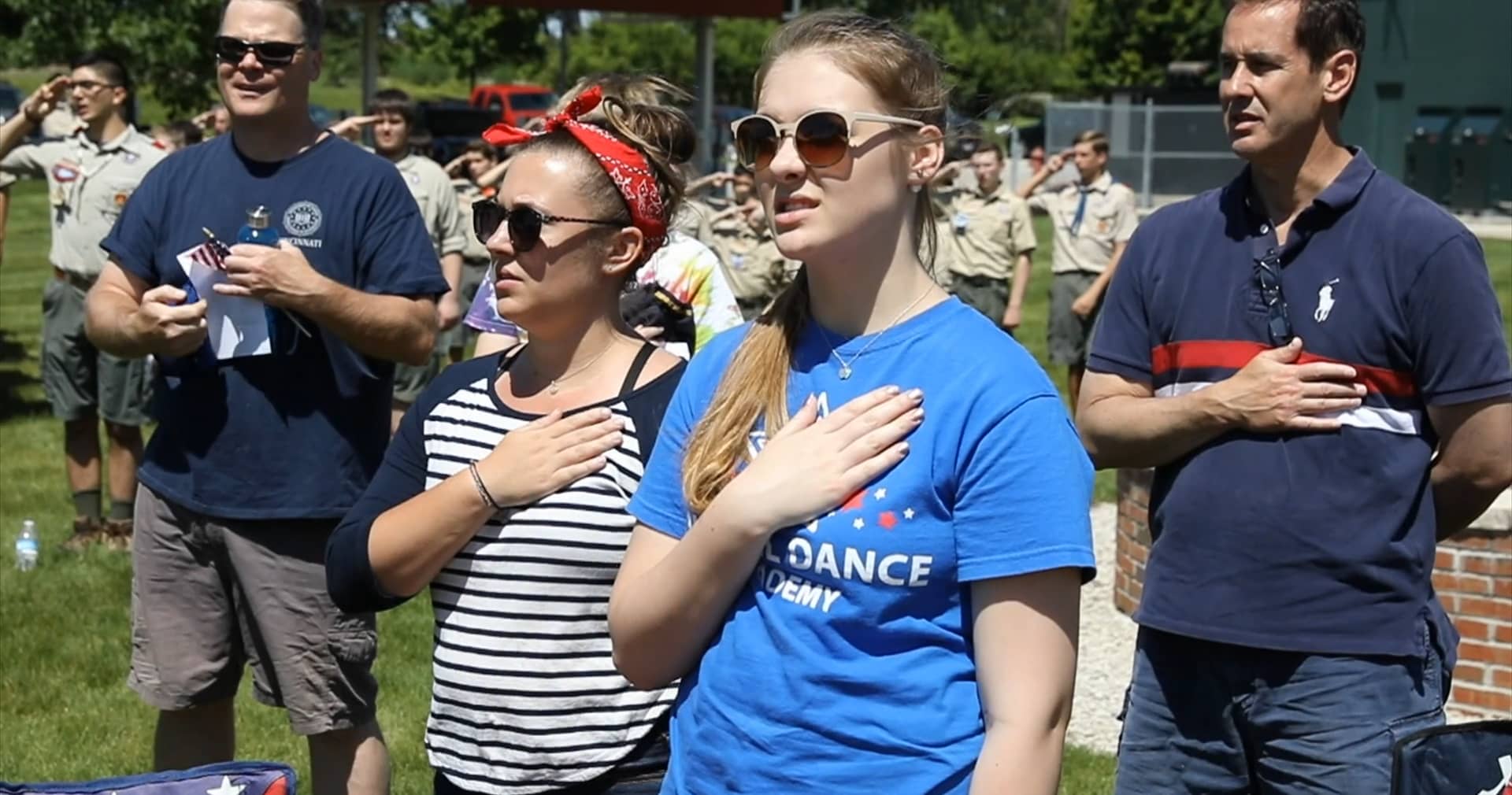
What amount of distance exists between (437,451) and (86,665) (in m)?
4.39

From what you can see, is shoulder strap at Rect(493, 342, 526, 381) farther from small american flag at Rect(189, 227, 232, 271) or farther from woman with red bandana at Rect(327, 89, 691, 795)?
small american flag at Rect(189, 227, 232, 271)

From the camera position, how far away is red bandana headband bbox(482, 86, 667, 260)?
10.3 ft

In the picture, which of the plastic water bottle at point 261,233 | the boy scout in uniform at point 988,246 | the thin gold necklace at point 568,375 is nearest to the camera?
the thin gold necklace at point 568,375

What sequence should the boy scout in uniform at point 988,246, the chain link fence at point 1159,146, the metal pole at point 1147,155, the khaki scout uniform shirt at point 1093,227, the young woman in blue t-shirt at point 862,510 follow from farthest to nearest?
1. the chain link fence at point 1159,146
2. the metal pole at point 1147,155
3. the boy scout in uniform at point 988,246
4. the khaki scout uniform shirt at point 1093,227
5. the young woman in blue t-shirt at point 862,510

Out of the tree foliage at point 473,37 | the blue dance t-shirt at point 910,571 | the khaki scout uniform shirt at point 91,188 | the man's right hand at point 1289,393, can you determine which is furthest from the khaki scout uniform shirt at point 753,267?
the tree foliage at point 473,37

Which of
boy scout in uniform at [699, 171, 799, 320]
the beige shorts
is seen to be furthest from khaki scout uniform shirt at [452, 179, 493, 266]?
the beige shorts

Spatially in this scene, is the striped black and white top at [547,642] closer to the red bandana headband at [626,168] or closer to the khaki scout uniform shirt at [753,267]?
the red bandana headband at [626,168]

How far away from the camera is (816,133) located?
2.31m

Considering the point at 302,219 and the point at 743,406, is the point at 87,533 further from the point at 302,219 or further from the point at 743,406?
the point at 743,406

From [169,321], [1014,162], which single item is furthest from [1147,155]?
[169,321]

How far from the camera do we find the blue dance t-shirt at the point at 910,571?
2.23 metres

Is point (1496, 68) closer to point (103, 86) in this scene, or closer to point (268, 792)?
point (103, 86)

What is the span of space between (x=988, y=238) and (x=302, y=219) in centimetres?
1035

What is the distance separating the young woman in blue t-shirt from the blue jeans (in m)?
1.21
